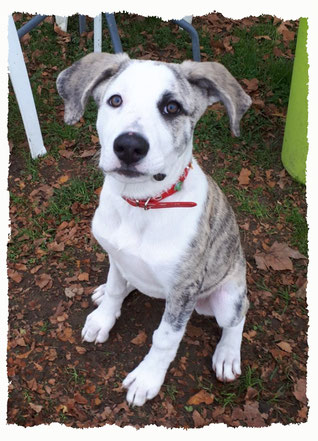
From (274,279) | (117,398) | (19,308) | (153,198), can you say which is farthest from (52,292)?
(274,279)

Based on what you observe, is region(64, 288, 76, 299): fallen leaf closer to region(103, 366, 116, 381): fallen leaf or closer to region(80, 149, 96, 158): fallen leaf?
region(103, 366, 116, 381): fallen leaf

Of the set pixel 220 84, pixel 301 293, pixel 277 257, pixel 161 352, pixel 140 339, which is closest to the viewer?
pixel 220 84

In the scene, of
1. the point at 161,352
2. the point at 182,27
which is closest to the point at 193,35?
the point at 182,27

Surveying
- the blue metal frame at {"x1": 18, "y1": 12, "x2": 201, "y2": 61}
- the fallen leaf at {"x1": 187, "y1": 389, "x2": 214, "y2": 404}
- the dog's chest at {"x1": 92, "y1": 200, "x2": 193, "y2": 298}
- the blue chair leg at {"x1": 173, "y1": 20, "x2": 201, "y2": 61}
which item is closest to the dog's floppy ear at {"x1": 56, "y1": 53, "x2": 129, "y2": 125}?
the dog's chest at {"x1": 92, "y1": 200, "x2": 193, "y2": 298}

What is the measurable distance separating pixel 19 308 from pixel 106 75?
7.38 feet

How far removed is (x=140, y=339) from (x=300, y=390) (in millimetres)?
1345

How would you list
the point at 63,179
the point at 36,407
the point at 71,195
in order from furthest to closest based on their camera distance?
→ the point at 63,179 → the point at 71,195 → the point at 36,407

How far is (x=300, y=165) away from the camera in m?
5.22

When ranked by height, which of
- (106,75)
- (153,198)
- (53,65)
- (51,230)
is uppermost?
(106,75)

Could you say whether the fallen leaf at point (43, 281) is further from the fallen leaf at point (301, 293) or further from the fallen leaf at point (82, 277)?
the fallen leaf at point (301, 293)

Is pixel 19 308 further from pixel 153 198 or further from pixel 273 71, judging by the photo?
pixel 273 71

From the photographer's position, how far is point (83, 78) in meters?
2.79

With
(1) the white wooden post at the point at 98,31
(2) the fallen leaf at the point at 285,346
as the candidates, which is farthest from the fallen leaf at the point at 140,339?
(1) the white wooden post at the point at 98,31

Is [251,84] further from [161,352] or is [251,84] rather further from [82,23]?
[161,352]
